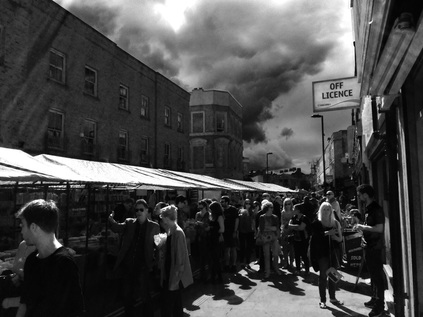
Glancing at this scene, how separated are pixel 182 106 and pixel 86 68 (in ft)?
36.3

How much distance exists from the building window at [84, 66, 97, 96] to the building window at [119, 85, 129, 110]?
8.01 ft

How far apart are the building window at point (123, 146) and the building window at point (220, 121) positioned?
16.8 metres

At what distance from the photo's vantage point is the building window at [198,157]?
3725cm

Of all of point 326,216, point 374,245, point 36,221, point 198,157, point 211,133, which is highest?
point 211,133

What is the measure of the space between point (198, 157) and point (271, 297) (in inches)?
1199

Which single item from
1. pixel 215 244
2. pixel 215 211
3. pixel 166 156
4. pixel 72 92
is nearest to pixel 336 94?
pixel 215 211

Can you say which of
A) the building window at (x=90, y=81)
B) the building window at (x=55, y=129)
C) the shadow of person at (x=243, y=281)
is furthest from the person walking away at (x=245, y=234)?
the building window at (x=90, y=81)

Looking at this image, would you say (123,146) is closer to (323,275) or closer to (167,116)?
(167,116)

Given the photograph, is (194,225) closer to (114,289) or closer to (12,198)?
(114,289)

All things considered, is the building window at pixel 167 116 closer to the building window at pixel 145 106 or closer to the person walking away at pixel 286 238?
the building window at pixel 145 106

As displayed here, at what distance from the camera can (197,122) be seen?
37719 mm

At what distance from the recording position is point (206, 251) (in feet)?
31.4

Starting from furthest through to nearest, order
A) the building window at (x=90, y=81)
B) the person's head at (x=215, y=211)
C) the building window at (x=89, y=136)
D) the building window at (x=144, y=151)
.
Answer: the building window at (x=144, y=151) → the building window at (x=90, y=81) → the building window at (x=89, y=136) → the person's head at (x=215, y=211)

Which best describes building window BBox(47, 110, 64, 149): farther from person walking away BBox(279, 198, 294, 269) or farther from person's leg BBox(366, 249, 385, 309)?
person's leg BBox(366, 249, 385, 309)
